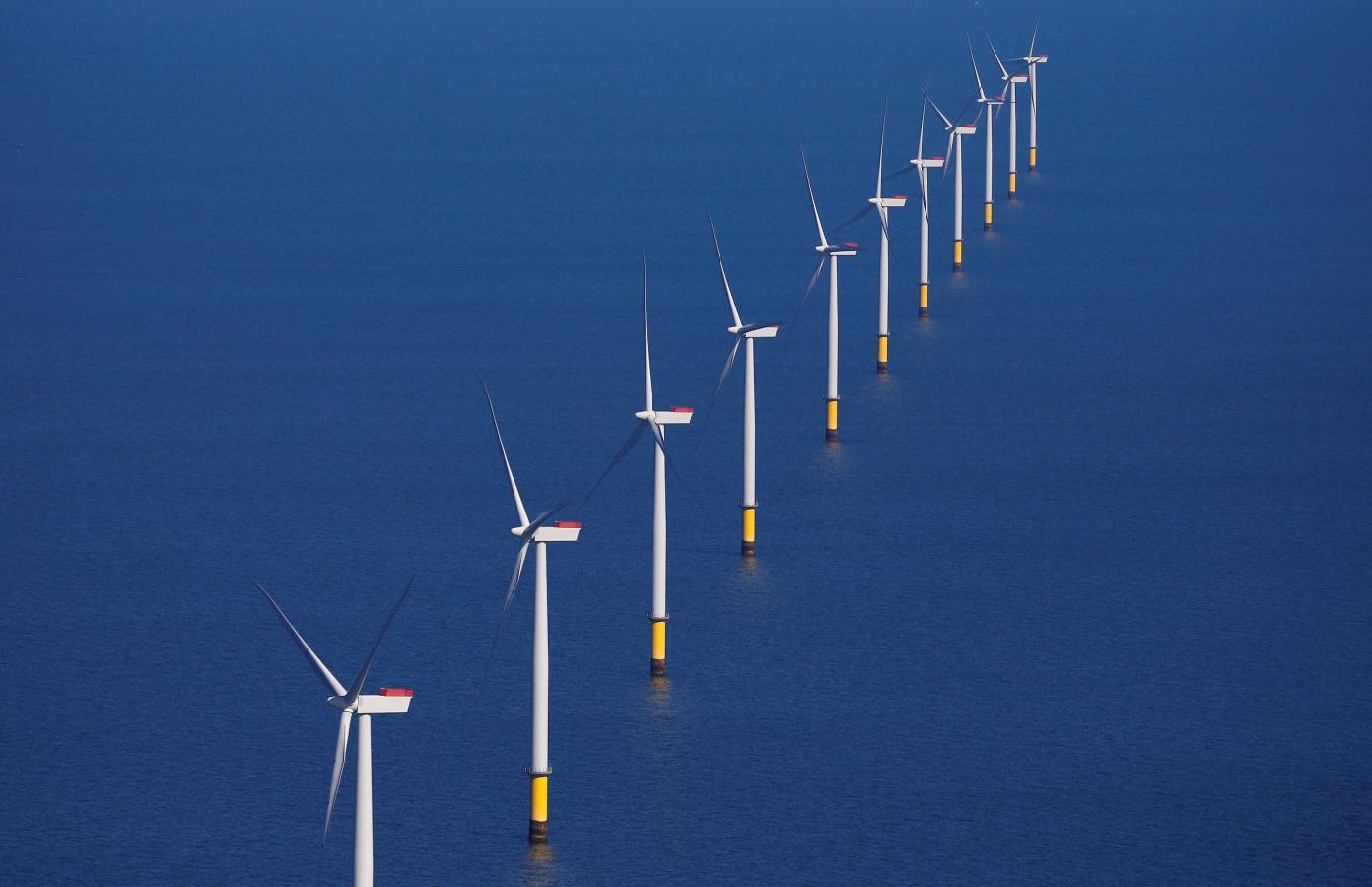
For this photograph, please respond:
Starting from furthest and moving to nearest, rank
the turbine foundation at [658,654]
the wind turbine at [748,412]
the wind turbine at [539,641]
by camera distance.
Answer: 1. the wind turbine at [748,412]
2. the turbine foundation at [658,654]
3. the wind turbine at [539,641]

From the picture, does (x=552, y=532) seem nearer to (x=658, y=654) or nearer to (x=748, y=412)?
(x=658, y=654)

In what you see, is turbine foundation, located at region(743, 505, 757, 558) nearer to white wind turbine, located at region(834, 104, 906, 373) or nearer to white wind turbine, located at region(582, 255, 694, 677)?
white wind turbine, located at region(582, 255, 694, 677)

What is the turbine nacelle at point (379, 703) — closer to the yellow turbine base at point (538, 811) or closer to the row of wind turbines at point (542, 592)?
the row of wind turbines at point (542, 592)

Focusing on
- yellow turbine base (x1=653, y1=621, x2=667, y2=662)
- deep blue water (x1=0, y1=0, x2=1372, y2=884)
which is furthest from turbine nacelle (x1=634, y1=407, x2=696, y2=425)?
deep blue water (x1=0, y1=0, x2=1372, y2=884)

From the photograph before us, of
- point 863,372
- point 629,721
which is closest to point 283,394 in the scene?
point 863,372

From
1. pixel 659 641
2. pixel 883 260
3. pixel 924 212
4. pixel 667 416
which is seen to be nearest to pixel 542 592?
pixel 667 416

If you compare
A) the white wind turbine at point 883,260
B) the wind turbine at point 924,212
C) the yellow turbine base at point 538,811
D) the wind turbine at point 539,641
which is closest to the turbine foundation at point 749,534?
the white wind turbine at point 883,260
